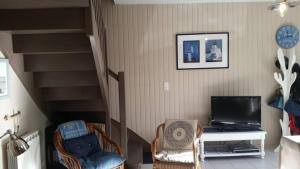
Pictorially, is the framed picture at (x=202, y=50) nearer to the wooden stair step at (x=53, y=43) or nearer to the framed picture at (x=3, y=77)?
the wooden stair step at (x=53, y=43)

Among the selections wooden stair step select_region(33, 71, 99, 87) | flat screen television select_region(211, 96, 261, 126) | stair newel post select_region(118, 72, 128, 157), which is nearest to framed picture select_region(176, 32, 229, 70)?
flat screen television select_region(211, 96, 261, 126)

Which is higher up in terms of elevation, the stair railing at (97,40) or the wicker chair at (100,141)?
the stair railing at (97,40)

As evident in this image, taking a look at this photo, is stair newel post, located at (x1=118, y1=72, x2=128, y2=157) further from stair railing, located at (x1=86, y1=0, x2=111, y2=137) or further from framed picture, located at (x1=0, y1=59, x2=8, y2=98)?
framed picture, located at (x1=0, y1=59, x2=8, y2=98)

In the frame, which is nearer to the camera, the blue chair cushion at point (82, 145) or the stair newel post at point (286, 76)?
the blue chair cushion at point (82, 145)

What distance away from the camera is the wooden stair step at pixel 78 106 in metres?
3.90

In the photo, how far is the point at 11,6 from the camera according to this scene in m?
2.33

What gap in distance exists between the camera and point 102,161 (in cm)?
299

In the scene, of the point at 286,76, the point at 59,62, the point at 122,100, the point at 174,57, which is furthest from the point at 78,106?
the point at 286,76

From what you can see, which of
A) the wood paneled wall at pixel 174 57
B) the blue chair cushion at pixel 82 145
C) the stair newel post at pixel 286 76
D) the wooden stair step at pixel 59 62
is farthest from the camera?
the wood paneled wall at pixel 174 57

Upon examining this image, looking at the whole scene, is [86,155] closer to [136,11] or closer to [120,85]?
[120,85]

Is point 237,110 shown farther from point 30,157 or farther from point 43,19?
point 43,19

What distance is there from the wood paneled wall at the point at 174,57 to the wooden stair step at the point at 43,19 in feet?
6.70

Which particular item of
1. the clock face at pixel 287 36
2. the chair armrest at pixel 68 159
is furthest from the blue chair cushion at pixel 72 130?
the clock face at pixel 287 36

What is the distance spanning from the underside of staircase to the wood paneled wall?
655mm
